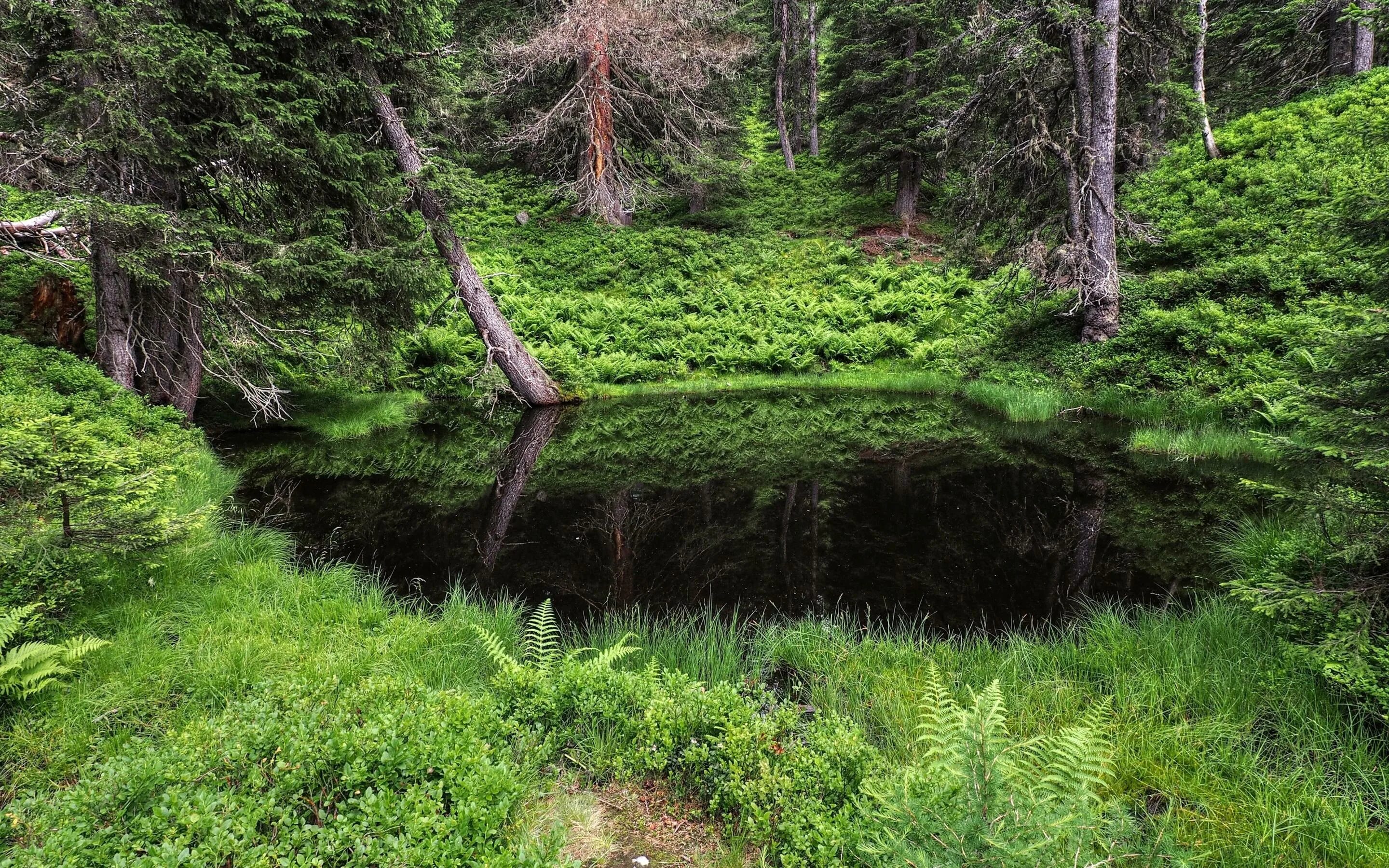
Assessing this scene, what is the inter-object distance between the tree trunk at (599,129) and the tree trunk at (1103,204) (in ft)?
42.5

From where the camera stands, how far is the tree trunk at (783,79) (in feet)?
91.8

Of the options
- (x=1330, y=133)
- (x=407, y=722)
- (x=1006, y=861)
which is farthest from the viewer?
(x=1330, y=133)

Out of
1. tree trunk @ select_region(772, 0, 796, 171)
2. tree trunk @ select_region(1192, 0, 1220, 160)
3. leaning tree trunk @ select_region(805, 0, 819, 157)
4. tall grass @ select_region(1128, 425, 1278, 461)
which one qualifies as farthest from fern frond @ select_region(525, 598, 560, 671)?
tree trunk @ select_region(772, 0, 796, 171)

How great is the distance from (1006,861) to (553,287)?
62.9ft

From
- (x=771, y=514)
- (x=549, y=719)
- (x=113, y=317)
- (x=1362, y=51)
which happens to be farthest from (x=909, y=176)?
(x=549, y=719)

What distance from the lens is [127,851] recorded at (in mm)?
1878

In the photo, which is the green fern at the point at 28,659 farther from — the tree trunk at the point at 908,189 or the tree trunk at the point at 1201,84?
the tree trunk at the point at 908,189

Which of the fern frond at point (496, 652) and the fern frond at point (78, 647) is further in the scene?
the fern frond at point (496, 652)

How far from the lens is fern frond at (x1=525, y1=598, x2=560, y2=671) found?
134 inches

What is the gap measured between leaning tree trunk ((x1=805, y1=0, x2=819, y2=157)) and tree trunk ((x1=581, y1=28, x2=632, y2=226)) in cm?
1019

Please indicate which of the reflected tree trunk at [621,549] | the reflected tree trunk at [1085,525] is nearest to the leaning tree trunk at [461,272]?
the reflected tree trunk at [621,549]

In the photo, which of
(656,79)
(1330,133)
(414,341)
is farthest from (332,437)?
(1330,133)

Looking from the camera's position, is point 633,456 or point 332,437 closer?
point 633,456

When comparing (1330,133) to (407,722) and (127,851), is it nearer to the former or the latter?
(407,722)
